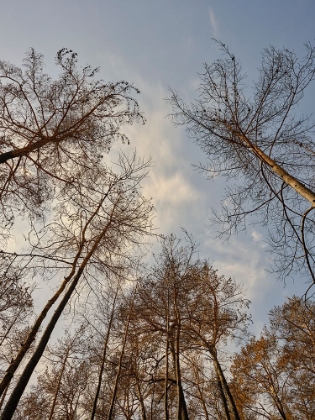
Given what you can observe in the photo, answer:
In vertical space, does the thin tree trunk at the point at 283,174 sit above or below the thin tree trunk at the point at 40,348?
above

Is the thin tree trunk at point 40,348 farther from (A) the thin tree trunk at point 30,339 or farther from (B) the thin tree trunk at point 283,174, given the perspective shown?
(B) the thin tree trunk at point 283,174

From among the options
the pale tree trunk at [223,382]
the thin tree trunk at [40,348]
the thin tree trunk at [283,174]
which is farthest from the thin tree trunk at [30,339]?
the pale tree trunk at [223,382]

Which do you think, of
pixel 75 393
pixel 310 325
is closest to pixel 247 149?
pixel 310 325

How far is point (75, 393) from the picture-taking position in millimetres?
13922

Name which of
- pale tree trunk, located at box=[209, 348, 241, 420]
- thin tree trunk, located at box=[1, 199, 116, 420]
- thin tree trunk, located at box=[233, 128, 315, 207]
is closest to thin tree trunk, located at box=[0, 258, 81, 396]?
thin tree trunk, located at box=[1, 199, 116, 420]

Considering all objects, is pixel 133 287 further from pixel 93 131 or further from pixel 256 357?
pixel 256 357

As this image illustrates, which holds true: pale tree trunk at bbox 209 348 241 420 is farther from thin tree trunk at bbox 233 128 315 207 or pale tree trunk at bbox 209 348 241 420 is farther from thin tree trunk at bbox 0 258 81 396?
thin tree trunk at bbox 233 128 315 207

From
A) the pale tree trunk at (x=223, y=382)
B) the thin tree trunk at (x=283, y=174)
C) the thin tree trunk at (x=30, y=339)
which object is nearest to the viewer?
the thin tree trunk at (x=283, y=174)

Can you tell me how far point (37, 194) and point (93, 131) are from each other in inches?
89.7

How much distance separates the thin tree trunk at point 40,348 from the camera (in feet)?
14.8

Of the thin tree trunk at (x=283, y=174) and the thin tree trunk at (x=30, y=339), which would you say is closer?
the thin tree trunk at (x=283, y=174)

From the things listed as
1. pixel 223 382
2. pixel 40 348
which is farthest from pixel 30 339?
pixel 223 382

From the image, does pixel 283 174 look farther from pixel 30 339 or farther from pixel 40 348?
pixel 30 339

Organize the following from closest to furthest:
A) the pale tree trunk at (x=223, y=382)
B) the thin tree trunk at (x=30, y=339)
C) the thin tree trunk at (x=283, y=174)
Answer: the thin tree trunk at (x=283, y=174) → the thin tree trunk at (x=30, y=339) → the pale tree trunk at (x=223, y=382)
